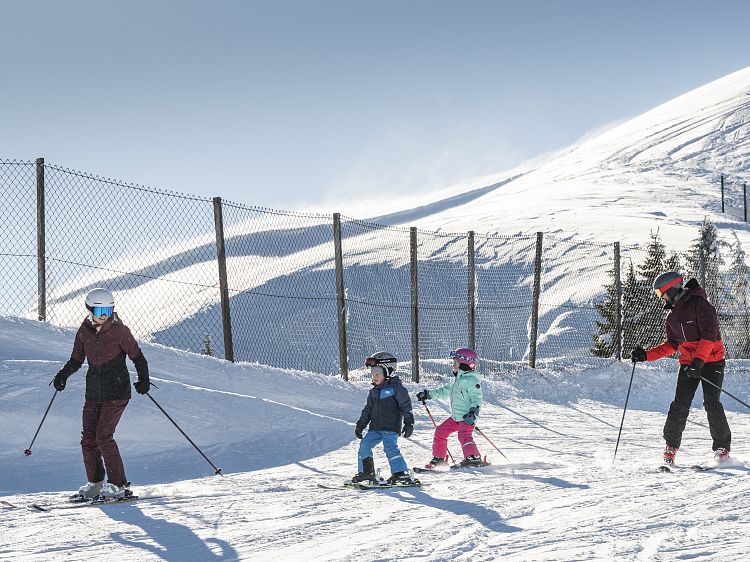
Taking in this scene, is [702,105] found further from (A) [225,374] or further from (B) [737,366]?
(A) [225,374]

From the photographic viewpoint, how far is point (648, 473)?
7.50 metres

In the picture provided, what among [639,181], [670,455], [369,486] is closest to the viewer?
[369,486]

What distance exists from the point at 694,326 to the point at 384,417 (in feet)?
9.94

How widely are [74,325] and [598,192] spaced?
9688 centimetres

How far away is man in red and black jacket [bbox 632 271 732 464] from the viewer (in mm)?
8086

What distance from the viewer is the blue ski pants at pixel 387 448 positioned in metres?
7.30

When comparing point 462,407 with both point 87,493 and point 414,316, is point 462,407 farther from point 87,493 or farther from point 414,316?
point 414,316

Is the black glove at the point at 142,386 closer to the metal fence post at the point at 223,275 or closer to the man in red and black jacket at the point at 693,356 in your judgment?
the man in red and black jacket at the point at 693,356

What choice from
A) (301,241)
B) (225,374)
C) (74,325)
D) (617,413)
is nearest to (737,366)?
(617,413)

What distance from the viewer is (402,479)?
7.16 meters

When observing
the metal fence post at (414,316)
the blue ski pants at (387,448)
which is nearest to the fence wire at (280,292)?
the metal fence post at (414,316)

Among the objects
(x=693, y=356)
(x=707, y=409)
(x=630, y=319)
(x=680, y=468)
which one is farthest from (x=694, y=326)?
(x=630, y=319)

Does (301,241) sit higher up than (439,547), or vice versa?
(301,241)

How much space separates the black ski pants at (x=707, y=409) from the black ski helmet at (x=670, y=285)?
0.69 meters
